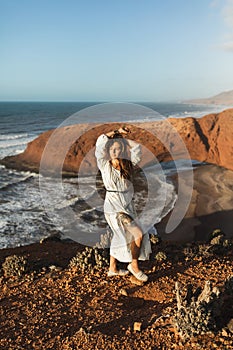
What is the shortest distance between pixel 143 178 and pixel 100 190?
290 cm

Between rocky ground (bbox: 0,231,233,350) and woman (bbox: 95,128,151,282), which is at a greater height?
woman (bbox: 95,128,151,282)

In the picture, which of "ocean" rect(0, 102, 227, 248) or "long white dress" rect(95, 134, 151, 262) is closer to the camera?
"long white dress" rect(95, 134, 151, 262)

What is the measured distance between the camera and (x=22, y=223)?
34.2 ft

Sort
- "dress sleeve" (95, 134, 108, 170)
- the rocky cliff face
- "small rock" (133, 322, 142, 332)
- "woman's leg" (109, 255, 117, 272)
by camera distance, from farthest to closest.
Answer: the rocky cliff face → "woman's leg" (109, 255, 117, 272) → "dress sleeve" (95, 134, 108, 170) → "small rock" (133, 322, 142, 332)

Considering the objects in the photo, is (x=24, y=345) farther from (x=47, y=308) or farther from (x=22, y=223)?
(x=22, y=223)

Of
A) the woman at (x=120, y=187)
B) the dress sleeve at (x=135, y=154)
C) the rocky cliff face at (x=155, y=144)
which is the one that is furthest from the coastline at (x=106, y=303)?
the rocky cliff face at (x=155, y=144)

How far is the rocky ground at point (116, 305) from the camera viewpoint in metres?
3.22

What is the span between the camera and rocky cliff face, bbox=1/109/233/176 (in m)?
18.6

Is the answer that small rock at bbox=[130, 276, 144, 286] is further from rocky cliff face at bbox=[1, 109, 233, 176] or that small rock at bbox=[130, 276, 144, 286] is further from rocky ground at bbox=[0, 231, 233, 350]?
rocky cliff face at bbox=[1, 109, 233, 176]

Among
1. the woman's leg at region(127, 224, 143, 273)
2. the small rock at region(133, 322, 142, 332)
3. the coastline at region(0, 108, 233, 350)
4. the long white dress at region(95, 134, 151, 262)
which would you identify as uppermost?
the long white dress at region(95, 134, 151, 262)

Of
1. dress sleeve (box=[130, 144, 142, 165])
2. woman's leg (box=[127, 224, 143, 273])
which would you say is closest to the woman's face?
dress sleeve (box=[130, 144, 142, 165])

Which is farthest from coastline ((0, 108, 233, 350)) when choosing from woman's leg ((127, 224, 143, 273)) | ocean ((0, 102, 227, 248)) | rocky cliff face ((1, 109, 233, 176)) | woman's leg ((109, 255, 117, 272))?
rocky cliff face ((1, 109, 233, 176))

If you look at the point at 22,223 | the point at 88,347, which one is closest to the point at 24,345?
the point at 88,347

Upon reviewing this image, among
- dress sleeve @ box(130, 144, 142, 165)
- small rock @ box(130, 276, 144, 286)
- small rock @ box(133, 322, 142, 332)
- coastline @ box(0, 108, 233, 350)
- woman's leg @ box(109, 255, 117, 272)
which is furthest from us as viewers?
woman's leg @ box(109, 255, 117, 272)
